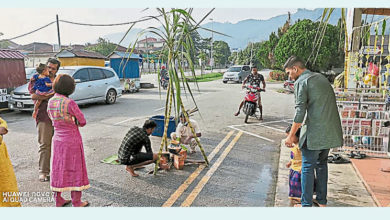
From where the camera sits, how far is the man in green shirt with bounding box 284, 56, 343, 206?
328 centimetres

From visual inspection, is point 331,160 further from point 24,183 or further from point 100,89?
point 100,89

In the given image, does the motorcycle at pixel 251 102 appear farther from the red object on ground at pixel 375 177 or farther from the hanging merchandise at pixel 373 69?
the red object on ground at pixel 375 177

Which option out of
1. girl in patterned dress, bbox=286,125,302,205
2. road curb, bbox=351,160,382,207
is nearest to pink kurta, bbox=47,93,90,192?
girl in patterned dress, bbox=286,125,302,205

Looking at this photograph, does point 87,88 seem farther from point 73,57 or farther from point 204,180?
point 204,180

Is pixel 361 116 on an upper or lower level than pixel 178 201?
upper

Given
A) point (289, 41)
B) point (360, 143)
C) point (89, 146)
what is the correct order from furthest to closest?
point (289, 41), point (89, 146), point (360, 143)

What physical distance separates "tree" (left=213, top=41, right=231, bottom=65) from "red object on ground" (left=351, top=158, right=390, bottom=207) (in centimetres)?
3800

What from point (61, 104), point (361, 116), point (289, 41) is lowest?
point (361, 116)

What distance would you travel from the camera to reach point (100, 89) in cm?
1174

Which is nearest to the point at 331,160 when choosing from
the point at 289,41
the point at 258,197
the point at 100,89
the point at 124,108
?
→ the point at 258,197

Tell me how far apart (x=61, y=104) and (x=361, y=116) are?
4793 mm

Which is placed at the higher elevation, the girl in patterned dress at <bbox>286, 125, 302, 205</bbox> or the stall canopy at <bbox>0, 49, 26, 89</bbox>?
the stall canopy at <bbox>0, 49, 26, 89</bbox>

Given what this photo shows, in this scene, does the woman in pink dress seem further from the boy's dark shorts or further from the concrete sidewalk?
the concrete sidewalk

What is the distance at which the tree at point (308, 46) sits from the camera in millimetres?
16781
